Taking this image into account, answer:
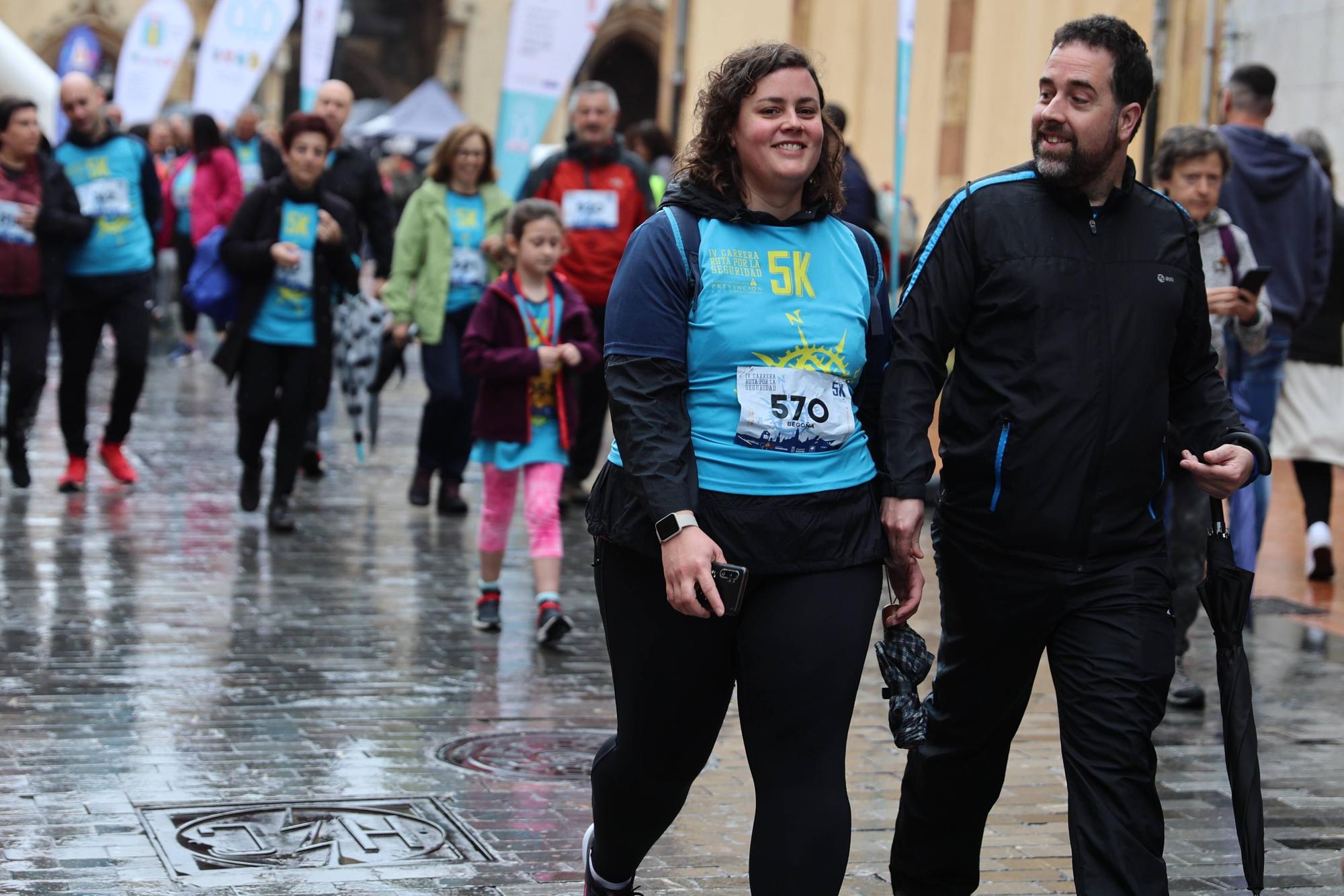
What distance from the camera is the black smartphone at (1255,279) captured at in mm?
6598

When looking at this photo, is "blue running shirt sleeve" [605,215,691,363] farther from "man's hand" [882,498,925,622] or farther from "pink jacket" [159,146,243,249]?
"pink jacket" [159,146,243,249]

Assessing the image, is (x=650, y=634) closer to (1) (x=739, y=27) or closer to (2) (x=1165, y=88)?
(2) (x=1165, y=88)

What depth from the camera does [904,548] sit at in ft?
13.1

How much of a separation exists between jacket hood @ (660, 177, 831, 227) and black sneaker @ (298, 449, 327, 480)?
823 cm

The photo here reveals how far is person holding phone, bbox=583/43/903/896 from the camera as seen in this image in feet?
12.6

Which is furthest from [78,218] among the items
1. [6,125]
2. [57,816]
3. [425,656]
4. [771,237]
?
[771,237]

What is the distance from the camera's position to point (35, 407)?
10.7m

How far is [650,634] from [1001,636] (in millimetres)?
748

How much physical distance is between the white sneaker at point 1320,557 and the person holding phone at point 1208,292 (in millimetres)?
2854

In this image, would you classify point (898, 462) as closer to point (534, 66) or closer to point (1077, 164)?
point (1077, 164)

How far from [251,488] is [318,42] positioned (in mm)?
10266

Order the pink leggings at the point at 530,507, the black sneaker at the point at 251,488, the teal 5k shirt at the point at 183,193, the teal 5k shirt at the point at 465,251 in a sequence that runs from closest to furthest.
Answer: the pink leggings at the point at 530,507
the black sneaker at the point at 251,488
the teal 5k shirt at the point at 465,251
the teal 5k shirt at the point at 183,193

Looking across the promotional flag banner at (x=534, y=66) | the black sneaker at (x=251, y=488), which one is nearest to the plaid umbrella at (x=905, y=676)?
the black sneaker at (x=251, y=488)

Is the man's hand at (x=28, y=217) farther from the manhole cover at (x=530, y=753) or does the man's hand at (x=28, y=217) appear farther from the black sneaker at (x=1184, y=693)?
the black sneaker at (x=1184, y=693)
